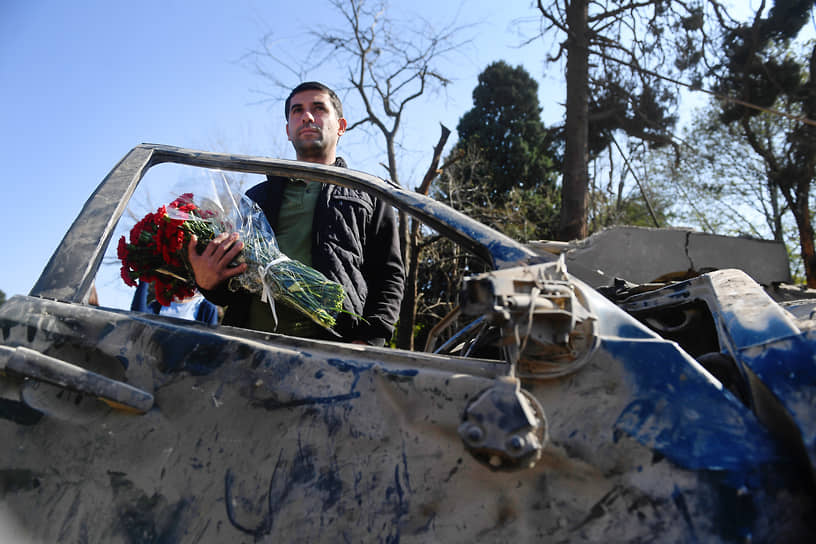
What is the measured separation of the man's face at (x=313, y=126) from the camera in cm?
257

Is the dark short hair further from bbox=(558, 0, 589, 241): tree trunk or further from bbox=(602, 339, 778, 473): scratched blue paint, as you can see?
bbox=(558, 0, 589, 241): tree trunk

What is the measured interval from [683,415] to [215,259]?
1506 millimetres

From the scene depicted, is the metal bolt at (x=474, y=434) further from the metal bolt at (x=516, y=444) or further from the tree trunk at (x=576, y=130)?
the tree trunk at (x=576, y=130)

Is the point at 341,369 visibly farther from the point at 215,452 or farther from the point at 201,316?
the point at 201,316

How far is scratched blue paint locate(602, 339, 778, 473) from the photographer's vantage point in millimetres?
1076

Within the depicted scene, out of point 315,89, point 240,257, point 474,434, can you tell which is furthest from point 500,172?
point 474,434

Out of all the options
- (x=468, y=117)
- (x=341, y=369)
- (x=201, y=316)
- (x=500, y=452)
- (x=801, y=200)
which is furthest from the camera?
(x=468, y=117)

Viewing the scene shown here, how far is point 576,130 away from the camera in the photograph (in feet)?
30.0

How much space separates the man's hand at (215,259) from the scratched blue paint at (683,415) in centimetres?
128

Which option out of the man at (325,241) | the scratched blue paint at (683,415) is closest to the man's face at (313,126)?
the man at (325,241)

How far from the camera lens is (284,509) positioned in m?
1.18

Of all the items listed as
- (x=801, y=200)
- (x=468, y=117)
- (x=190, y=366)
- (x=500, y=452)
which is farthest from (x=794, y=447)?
(x=468, y=117)

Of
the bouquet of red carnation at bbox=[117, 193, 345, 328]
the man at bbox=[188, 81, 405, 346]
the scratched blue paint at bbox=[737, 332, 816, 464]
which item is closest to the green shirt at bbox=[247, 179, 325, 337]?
the man at bbox=[188, 81, 405, 346]

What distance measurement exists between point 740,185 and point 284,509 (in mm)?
26660
